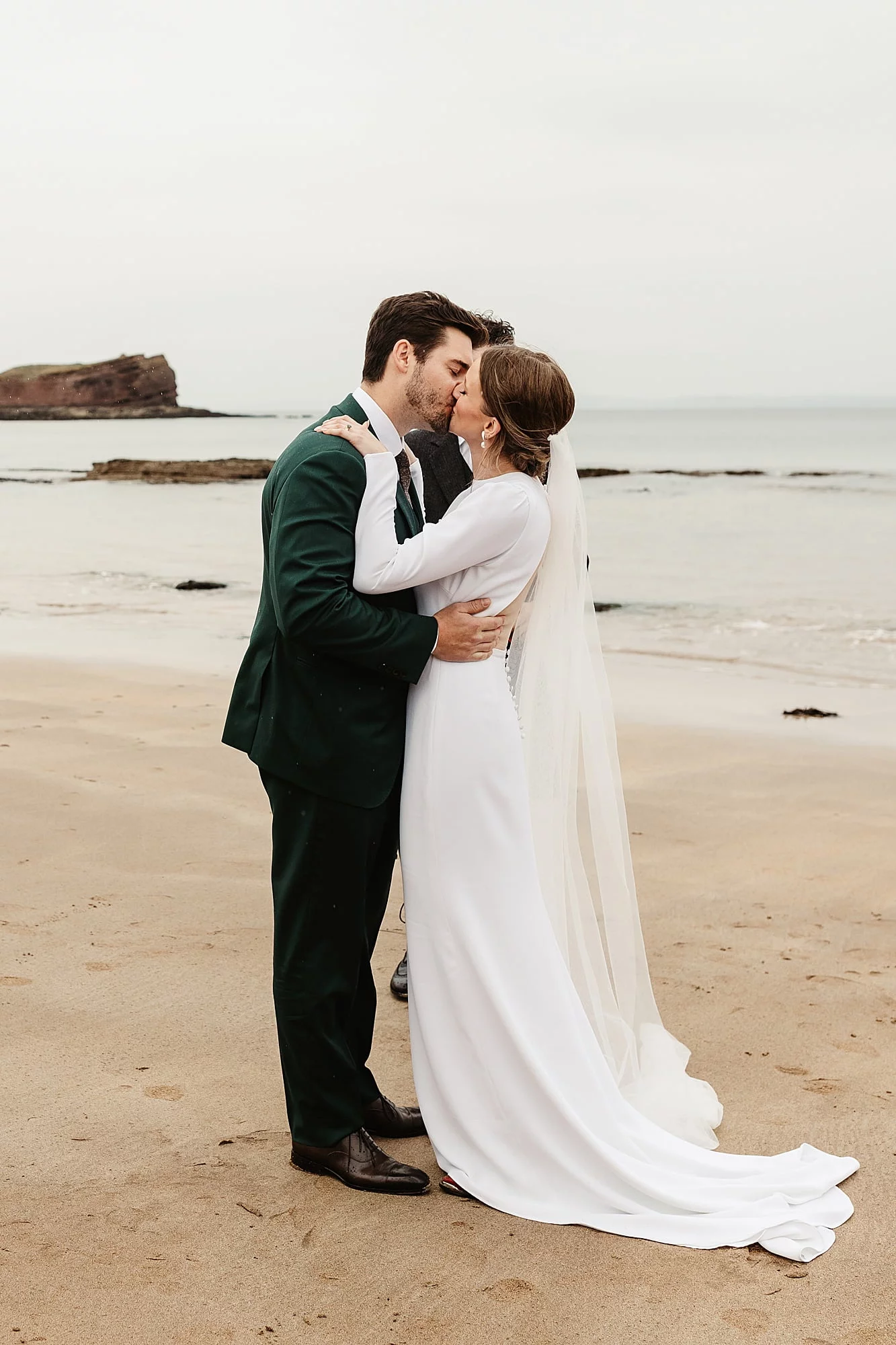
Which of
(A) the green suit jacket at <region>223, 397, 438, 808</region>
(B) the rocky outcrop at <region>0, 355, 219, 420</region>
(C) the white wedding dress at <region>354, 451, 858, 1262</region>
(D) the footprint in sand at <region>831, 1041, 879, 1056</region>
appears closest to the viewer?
(A) the green suit jacket at <region>223, 397, 438, 808</region>

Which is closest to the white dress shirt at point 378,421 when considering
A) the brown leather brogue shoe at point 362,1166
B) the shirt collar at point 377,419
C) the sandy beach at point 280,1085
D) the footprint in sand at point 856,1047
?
the shirt collar at point 377,419

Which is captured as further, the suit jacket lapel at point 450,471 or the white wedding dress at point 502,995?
the suit jacket lapel at point 450,471

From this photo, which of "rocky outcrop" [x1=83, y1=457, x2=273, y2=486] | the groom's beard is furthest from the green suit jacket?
"rocky outcrop" [x1=83, y1=457, x2=273, y2=486]

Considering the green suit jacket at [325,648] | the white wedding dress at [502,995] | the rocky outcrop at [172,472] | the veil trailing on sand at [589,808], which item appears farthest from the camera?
the rocky outcrop at [172,472]

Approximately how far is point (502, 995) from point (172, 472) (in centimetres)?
4083

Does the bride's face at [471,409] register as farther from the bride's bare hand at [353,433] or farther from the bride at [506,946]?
the bride's bare hand at [353,433]

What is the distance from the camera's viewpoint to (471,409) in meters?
2.95

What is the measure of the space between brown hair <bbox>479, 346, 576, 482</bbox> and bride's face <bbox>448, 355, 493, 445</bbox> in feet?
0.05

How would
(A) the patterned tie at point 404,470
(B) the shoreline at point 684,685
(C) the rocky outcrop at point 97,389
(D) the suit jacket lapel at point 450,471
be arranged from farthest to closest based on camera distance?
(C) the rocky outcrop at point 97,389 → (B) the shoreline at point 684,685 → (D) the suit jacket lapel at point 450,471 → (A) the patterned tie at point 404,470

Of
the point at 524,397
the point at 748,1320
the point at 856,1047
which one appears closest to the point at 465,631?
the point at 524,397

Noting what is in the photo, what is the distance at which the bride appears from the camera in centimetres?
288

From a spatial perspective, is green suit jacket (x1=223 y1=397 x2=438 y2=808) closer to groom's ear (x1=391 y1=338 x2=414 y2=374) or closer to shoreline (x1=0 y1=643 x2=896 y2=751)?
groom's ear (x1=391 y1=338 x2=414 y2=374)

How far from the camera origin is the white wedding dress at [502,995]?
2.91 metres

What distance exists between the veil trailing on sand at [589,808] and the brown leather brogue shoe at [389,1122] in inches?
22.5
